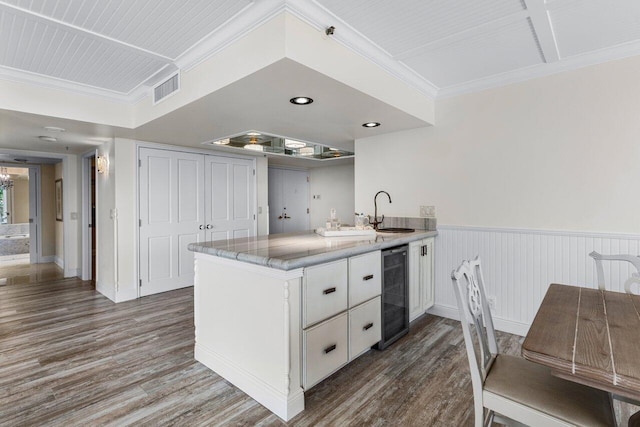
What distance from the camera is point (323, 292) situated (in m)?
2.01

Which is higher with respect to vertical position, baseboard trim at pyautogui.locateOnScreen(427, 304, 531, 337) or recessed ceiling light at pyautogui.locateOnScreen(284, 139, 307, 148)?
recessed ceiling light at pyautogui.locateOnScreen(284, 139, 307, 148)

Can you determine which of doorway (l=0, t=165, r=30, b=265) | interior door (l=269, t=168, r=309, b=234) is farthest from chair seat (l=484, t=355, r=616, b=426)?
doorway (l=0, t=165, r=30, b=265)

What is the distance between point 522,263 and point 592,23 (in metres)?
1.91

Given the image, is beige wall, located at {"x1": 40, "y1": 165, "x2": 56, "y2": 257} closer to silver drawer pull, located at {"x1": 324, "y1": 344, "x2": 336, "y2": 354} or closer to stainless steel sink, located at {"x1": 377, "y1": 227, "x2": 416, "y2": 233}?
stainless steel sink, located at {"x1": 377, "y1": 227, "x2": 416, "y2": 233}

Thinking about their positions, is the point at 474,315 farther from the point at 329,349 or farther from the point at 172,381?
the point at 172,381

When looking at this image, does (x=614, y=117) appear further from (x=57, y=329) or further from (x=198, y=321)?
(x=57, y=329)

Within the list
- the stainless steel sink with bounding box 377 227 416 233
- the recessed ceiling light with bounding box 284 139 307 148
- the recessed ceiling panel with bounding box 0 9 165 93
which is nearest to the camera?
the recessed ceiling panel with bounding box 0 9 165 93

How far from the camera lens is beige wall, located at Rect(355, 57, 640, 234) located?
2490mm

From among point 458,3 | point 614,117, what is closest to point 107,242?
point 458,3

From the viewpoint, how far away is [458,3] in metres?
1.89

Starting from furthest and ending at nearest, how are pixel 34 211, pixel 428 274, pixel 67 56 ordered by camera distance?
pixel 34 211 → pixel 428 274 → pixel 67 56

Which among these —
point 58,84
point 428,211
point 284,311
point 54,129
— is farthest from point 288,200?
point 284,311

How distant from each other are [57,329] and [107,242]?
4.68 feet

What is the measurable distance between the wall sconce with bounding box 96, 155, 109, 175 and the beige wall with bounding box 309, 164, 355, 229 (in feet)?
13.6
